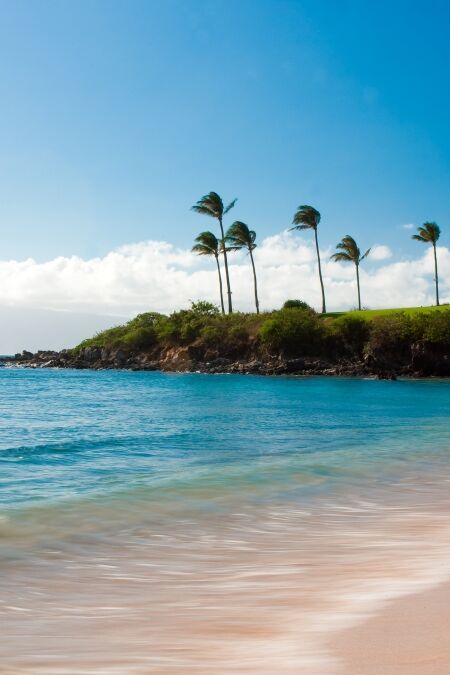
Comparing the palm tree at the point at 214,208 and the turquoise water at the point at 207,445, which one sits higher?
the palm tree at the point at 214,208

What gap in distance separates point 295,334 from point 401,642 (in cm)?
6232

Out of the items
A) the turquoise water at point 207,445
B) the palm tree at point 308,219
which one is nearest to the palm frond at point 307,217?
the palm tree at point 308,219

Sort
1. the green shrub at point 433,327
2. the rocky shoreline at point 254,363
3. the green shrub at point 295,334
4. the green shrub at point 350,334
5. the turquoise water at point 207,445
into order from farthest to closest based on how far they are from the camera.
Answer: the green shrub at point 295,334 < the green shrub at point 350,334 < the rocky shoreline at point 254,363 < the green shrub at point 433,327 < the turquoise water at point 207,445

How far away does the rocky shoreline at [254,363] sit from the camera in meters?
59.2

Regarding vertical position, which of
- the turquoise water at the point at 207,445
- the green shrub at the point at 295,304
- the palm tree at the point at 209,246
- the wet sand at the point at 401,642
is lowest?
the turquoise water at the point at 207,445

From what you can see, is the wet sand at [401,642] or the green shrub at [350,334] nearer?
the wet sand at [401,642]

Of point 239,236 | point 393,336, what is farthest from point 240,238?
point 393,336

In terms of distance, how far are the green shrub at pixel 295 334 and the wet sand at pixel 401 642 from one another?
201ft

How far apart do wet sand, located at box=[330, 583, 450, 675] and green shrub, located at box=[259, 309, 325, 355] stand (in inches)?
2416

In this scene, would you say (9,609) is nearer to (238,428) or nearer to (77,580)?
(77,580)

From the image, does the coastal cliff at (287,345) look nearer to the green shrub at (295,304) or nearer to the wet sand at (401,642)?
the green shrub at (295,304)

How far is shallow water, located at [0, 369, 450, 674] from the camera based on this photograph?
3.73 meters

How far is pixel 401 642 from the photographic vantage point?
328 cm

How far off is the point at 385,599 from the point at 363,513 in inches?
164
